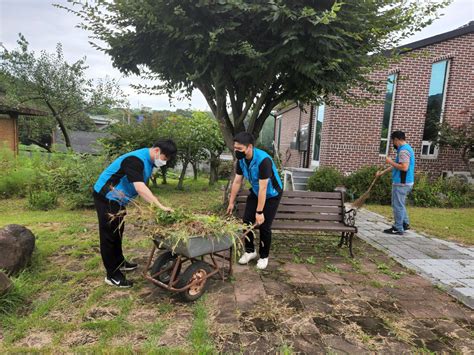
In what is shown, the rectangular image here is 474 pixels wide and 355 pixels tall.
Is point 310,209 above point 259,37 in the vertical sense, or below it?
below

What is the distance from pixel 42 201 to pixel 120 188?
543cm

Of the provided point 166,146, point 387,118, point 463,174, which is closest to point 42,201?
point 166,146

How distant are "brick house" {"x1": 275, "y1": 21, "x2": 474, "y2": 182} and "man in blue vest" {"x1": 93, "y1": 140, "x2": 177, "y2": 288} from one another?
7.90m

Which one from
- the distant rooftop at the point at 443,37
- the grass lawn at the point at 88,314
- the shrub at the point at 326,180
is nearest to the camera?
the grass lawn at the point at 88,314

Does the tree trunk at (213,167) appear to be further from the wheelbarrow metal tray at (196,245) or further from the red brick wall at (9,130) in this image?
the red brick wall at (9,130)

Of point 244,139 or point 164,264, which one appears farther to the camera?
point 244,139

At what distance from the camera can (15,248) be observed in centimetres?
338

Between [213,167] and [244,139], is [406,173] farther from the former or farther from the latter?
[213,167]

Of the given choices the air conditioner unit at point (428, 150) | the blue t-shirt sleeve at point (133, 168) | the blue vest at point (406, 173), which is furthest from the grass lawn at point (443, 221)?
the blue t-shirt sleeve at point (133, 168)

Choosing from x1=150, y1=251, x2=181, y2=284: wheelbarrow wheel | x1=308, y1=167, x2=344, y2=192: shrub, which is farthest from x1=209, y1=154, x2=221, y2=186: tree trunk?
x1=150, y1=251, x2=181, y2=284: wheelbarrow wheel

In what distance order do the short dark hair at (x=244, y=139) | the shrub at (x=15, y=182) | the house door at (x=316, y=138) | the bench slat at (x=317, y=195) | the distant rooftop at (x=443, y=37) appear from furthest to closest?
the house door at (x=316, y=138) → the distant rooftop at (x=443, y=37) → the shrub at (x=15, y=182) → the bench slat at (x=317, y=195) → the short dark hair at (x=244, y=139)

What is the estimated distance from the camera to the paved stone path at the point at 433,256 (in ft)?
12.4

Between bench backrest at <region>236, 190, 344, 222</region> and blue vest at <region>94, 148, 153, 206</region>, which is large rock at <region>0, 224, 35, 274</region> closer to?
blue vest at <region>94, 148, 153, 206</region>

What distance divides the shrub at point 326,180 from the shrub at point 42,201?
7.08m
